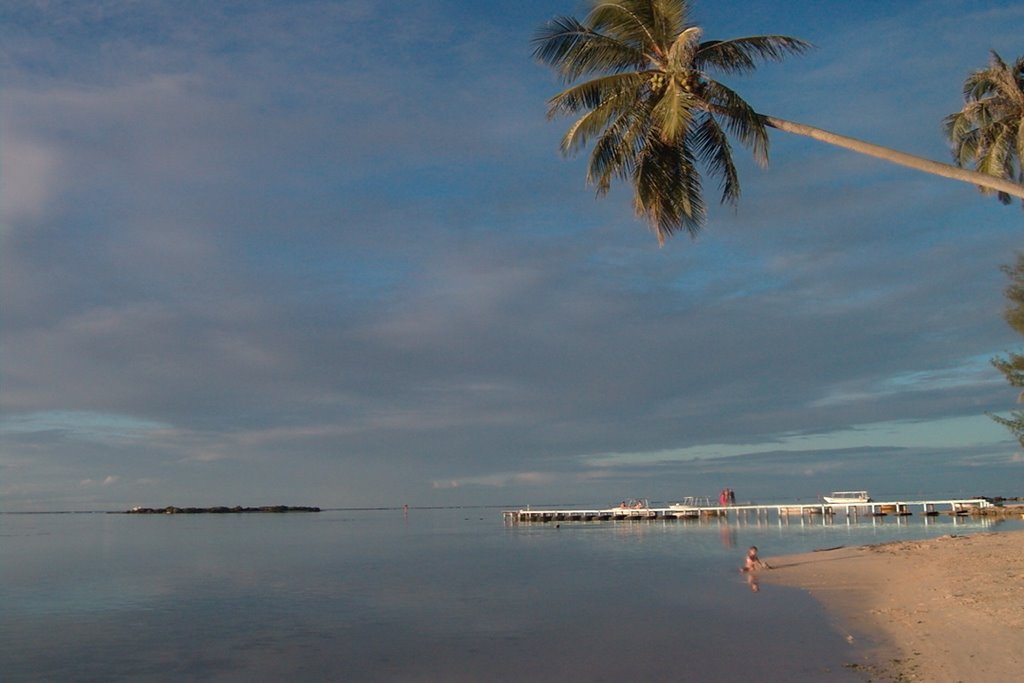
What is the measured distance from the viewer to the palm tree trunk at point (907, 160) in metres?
11.0

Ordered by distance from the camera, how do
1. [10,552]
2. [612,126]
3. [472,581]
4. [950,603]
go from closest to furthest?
[612,126] → [950,603] → [472,581] → [10,552]

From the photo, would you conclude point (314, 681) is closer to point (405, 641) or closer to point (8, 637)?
point (405, 641)

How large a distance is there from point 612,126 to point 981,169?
983 cm

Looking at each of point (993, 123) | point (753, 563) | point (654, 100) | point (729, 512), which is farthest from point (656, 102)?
point (729, 512)

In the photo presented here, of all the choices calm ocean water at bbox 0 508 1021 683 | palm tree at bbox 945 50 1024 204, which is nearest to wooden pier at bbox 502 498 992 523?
calm ocean water at bbox 0 508 1021 683

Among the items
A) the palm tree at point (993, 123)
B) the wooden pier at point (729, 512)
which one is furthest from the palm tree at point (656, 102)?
the wooden pier at point (729, 512)

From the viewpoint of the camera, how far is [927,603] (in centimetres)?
1938

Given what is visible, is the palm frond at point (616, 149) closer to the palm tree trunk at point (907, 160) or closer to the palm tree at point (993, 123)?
the palm tree trunk at point (907, 160)

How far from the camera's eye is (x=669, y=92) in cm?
1316

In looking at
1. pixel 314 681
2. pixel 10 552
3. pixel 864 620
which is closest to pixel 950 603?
pixel 864 620

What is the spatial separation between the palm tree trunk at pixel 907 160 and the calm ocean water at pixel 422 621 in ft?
27.0

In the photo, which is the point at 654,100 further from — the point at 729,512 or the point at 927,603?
the point at 729,512

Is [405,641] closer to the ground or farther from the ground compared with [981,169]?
closer to the ground

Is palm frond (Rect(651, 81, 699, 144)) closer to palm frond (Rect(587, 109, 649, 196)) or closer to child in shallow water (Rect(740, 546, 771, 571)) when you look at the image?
palm frond (Rect(587, 109, 649, 196))
